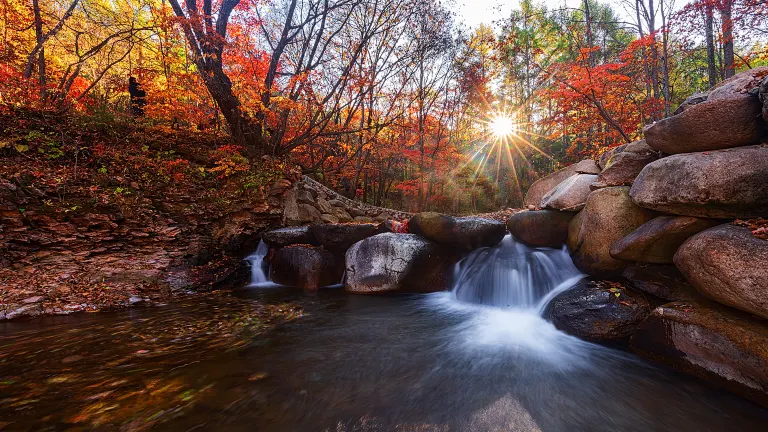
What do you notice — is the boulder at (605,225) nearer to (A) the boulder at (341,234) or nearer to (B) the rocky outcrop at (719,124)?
(B) the rocky outcrop at (719,124)

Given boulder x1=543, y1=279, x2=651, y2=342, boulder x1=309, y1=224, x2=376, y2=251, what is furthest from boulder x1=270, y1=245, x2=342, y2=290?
boulder x1=543, y1=279, x2=651, y2=342

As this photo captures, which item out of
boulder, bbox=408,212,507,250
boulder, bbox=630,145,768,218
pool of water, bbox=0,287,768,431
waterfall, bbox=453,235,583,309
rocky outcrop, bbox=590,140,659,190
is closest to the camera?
pool of water, bbox=0,287,768,431

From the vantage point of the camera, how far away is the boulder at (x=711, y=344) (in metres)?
2.55

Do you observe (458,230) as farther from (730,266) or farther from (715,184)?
(730,266)

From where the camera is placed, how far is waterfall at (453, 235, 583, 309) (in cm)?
512

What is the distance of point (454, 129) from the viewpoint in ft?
65.7

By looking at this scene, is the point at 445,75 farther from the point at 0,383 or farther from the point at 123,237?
the point at 0,383

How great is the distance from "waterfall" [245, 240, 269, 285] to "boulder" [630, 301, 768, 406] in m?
7.17

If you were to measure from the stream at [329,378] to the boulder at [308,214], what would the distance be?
13.8 ft

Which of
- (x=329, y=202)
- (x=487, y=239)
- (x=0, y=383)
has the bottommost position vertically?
(x=0, y=383)

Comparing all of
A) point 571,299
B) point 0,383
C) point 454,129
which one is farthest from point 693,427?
point 454,129

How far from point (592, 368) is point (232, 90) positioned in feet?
35.1

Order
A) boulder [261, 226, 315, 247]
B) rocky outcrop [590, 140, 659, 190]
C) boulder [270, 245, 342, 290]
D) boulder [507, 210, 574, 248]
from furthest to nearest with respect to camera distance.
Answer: boulder [261, 226, 315, 247] → boulder [270, 245, 342, 290] → boulder [507, 210, 574, 248] → rocky outcrop [590, 140, 659, 190]

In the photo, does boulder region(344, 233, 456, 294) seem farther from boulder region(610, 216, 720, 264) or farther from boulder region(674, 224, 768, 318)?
boulder region(674, 224, 768, 318)
